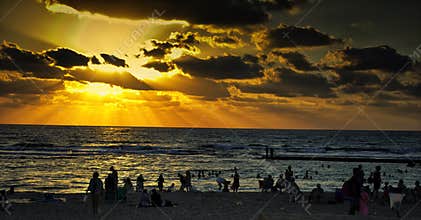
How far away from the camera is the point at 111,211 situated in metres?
20.1

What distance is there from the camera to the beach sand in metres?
19.1

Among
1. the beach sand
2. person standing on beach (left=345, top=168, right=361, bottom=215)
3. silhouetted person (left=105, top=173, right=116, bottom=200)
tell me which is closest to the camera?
person standing on beach (left=345, top=168, right=361, bottom=215)

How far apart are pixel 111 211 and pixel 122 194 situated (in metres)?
3.10

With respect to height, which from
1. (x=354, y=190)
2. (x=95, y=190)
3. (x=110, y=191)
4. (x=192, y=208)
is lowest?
(x=192, y=208)

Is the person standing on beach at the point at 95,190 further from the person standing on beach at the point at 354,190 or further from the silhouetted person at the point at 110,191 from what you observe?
the person standing on beach at the point at 354,190

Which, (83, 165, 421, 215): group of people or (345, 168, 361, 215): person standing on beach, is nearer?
(345, 168, 361, 215): person standing on beach

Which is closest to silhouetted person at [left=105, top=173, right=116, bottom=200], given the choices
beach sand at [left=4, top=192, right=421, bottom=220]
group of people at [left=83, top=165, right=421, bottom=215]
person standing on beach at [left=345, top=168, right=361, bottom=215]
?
group of people at [left=83, top=165, right=421, bottom=215]

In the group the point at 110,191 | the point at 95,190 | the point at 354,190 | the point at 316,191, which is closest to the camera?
the point at 354,190

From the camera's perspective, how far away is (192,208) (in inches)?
845

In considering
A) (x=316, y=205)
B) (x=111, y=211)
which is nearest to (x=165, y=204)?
(x=111, y=211)

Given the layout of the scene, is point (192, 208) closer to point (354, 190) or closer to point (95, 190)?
point (95, 190)

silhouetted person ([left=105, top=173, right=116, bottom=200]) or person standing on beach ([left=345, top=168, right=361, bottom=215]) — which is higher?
person standing on beach ([left=345, top=168, right=361, bottom=215])

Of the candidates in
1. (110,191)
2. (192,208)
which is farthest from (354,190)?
(110,191)

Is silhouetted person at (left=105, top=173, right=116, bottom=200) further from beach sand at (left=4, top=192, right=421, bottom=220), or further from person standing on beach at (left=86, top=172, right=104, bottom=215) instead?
person standing on beach at (left=86, top=172, right=104, bottom=215)
